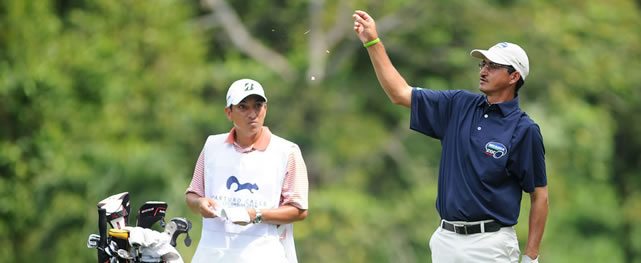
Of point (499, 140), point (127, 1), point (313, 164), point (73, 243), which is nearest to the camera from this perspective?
point (499, 140)

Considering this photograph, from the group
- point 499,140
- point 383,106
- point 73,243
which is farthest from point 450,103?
point 383,106

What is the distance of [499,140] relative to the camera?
6.55 meters

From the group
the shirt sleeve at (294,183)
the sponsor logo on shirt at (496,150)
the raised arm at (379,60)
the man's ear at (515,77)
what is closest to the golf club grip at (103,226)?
the shirt sleeve at (294,183)

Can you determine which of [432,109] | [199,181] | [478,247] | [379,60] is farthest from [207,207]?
[478,247]

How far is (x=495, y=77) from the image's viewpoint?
6.66 meters

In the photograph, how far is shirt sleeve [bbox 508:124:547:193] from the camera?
655cm

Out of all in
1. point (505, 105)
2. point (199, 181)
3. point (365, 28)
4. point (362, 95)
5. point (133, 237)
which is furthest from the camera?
point (362, 95)

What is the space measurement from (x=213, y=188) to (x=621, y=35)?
63.2ft

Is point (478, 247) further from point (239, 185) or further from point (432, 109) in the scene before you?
point (239, 185)

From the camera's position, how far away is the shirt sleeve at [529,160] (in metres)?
6.55

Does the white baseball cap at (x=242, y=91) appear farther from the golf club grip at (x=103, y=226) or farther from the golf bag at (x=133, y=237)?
the golf club grip at (x=103, y=226)

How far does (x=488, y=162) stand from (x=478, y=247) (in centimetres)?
42

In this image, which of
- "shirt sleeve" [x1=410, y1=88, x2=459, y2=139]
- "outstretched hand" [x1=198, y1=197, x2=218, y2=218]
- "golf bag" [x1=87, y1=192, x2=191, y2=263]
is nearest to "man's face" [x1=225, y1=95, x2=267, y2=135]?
"outstretched hand" [x1=198, y1=197, x2=218, y2=218]

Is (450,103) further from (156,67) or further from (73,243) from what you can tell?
(156,67)
